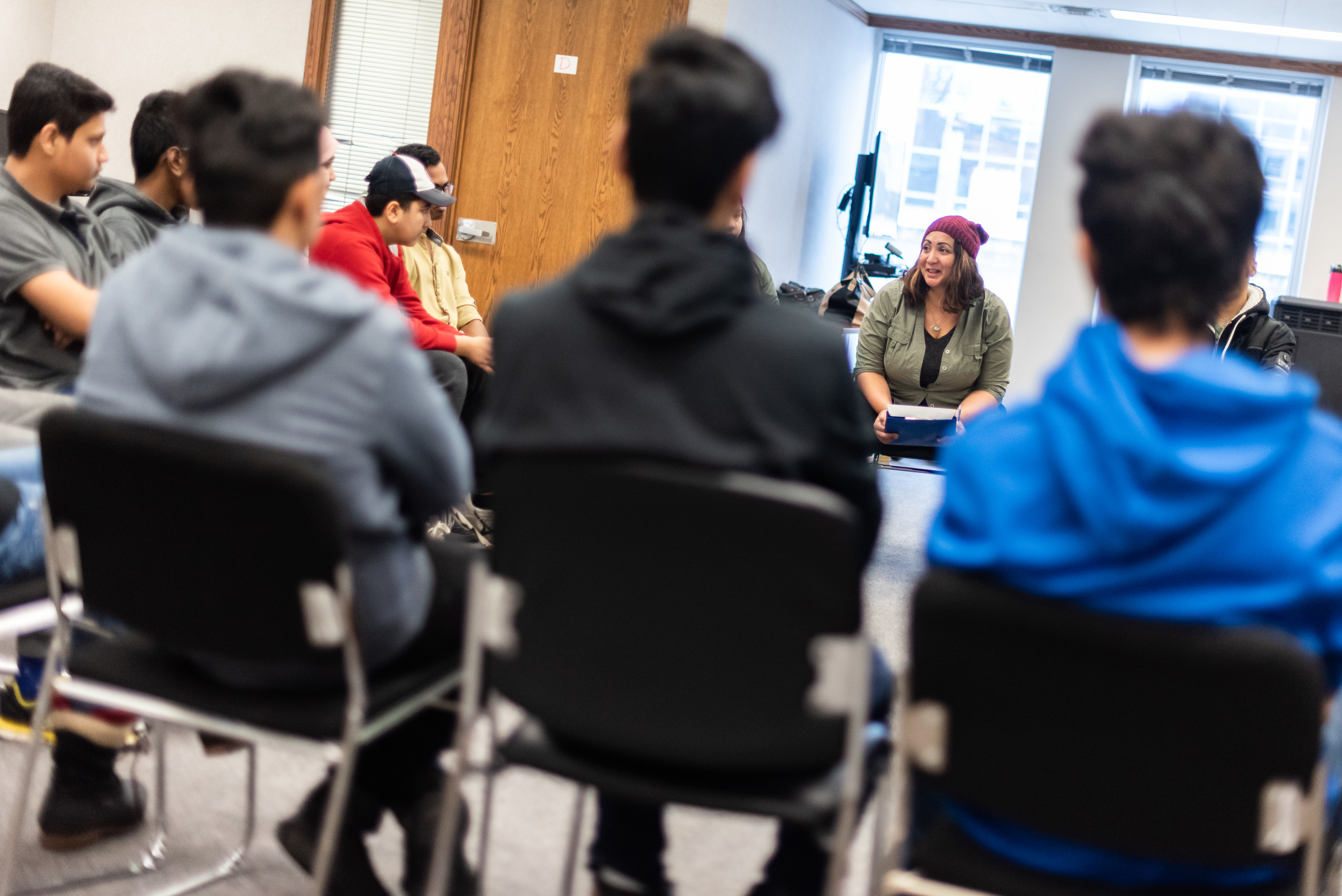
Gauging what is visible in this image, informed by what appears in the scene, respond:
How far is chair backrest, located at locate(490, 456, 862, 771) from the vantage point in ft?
3.94

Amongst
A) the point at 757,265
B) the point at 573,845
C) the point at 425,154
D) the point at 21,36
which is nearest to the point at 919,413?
the point at 757,265

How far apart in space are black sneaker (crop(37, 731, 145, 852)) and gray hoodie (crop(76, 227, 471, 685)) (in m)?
0.65

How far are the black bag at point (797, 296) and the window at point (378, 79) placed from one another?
207cm

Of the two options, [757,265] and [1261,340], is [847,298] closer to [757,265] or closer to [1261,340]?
[757,265]

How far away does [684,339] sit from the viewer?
131cm

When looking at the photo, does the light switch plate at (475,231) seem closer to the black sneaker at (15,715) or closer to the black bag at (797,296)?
the black bag at (797,296)

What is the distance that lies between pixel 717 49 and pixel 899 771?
0.82m

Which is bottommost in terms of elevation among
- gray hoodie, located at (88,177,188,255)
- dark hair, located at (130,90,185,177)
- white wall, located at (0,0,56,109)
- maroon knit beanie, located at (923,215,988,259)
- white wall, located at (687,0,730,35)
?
gray hoodie, located at (88,177,188,255)

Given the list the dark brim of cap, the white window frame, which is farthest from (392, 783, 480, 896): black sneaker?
the white window frame

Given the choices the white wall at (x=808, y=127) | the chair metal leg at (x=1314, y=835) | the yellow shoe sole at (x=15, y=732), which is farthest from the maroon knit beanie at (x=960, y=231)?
the chair metal leg at (x=1314, y=835)

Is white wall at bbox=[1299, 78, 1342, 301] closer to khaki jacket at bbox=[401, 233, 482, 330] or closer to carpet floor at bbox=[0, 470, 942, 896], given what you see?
khaki jacket at bbox=[401, 233, 482, 330]

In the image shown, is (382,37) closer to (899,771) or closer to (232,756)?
(232,756)

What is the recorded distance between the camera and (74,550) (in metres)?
1.47

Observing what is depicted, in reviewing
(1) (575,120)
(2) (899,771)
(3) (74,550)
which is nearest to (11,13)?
(1) (575,120)
